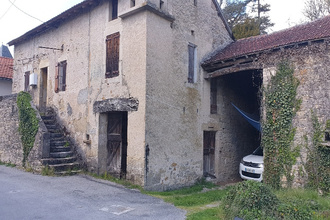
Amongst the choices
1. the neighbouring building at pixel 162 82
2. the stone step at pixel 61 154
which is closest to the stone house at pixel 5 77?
the neighbouring building at pixel 162 82

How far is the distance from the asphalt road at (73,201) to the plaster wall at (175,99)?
1316 millimetres

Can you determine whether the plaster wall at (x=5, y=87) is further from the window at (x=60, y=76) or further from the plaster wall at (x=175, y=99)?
the plaster wall at (x=175, y=99)

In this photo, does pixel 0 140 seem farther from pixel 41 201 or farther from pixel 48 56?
pixel 41 201

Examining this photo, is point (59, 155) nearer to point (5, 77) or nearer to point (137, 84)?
point (137, 84)

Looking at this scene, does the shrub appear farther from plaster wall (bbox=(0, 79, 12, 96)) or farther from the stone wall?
plaster wall (bbox=(0, 79, 12, 96))

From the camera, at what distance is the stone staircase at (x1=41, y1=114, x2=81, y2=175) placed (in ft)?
32.5

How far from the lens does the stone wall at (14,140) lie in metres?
10.1

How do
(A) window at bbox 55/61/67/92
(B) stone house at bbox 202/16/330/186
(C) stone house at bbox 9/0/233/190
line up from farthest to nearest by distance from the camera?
(A) window at bbox 55/61/67/92
(C) stone house at bbox 9/0/233/190
(B) stone house at bbox 202/16/330/186

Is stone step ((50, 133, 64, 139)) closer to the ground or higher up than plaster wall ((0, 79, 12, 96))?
closer to the ground

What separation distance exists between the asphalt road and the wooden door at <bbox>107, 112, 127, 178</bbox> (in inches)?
36.3

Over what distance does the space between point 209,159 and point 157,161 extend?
11.6ft

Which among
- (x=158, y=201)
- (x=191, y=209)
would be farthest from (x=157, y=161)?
(x=191, y=209)

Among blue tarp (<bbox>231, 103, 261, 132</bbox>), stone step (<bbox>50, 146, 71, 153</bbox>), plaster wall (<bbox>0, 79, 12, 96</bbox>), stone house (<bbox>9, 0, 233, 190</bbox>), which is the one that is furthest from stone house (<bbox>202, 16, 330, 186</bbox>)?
plaster wall (<bbox>0, 79, 12, 96</bbox>)

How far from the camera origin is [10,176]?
9523mm
